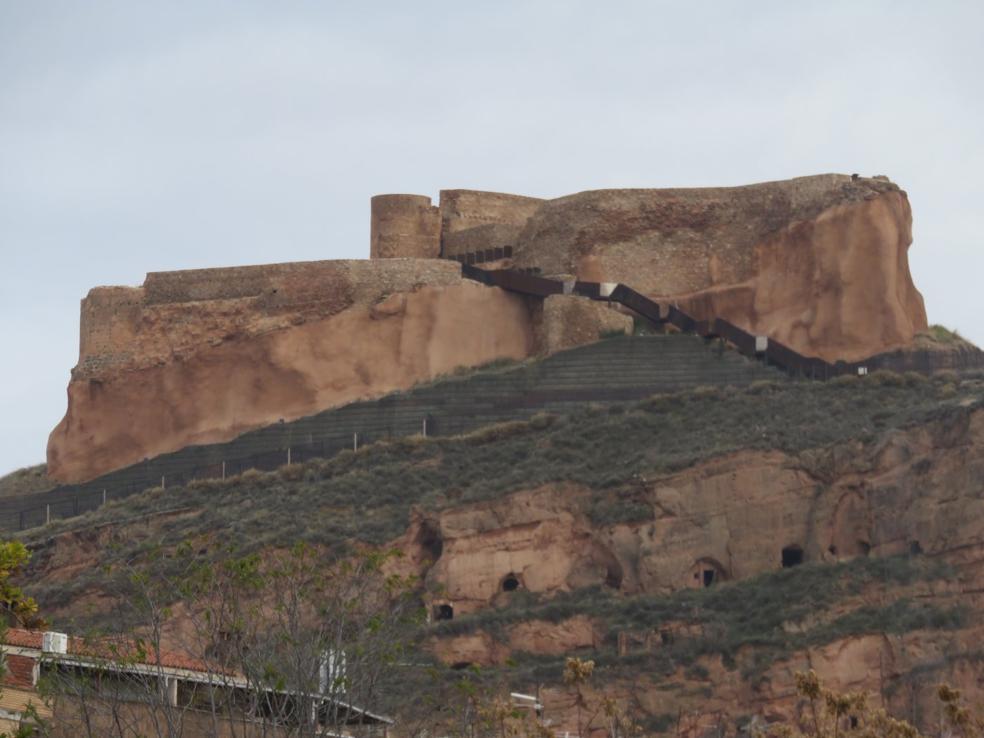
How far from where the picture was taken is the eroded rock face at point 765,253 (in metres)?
58.3

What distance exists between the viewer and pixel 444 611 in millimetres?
50969

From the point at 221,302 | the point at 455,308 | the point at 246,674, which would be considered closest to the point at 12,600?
the point at 246,674

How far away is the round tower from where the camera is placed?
63.1 metres

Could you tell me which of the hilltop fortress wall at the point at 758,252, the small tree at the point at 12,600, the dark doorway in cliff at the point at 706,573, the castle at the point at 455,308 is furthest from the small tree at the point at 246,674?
the hilltop fortress wall at the point at 758,252

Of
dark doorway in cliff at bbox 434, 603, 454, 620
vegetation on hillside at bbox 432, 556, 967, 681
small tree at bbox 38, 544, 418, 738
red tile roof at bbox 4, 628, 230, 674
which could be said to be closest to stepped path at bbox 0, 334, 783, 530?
dark doorway in cliff at bbox 434, 603, 454, 620

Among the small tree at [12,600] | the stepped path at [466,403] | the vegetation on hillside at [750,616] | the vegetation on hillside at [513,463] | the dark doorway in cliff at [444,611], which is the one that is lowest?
the small tree at [12,600]

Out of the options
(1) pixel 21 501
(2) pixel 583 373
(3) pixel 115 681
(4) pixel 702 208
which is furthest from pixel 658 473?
(3) pixel 115 681

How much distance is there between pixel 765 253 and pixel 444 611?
13.2 metres

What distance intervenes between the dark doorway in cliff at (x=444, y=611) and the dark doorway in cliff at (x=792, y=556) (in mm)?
5853

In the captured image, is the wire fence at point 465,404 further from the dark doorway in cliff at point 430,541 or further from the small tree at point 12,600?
the small tree at point 12,600

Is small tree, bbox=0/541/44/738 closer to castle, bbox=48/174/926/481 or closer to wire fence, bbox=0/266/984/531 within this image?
wire fence, bbox=0/266/984/531

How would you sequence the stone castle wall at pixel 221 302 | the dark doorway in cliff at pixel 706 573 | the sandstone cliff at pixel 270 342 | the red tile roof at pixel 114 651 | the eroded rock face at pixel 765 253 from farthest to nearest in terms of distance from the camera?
the stone castle wall at pixel 221 302 < the sandstone cliff at pixel 270 342 < the eroded rock face at pixel 765 253 < the dark doorway in cliff at pixel 706 573 < the red tile roof at pixel 114 651

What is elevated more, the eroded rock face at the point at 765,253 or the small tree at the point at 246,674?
the eroded rock face at the point at 765,253

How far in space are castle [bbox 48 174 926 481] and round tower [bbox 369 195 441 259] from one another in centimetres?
172
